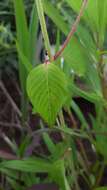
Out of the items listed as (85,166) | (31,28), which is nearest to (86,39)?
(31,28)

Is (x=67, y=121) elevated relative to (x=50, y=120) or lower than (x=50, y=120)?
lower

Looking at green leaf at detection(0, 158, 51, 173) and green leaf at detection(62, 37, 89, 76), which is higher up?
green leaf at detection(62, 37, 89, 76)

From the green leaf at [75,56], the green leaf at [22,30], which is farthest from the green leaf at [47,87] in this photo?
the green leaf at [22,30]

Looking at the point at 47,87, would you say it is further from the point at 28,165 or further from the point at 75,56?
the point at 28,165

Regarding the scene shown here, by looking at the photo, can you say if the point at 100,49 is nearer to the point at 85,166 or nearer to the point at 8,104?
the point at 85,166

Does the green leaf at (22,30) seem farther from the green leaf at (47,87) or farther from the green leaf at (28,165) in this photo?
the green leaf at (47,87)

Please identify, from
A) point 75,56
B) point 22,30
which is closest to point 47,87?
point 75,56

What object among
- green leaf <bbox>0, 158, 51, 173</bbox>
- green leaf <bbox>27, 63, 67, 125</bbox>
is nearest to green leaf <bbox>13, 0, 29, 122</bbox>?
green leaf <bbox>0, 158, 51, 173</bbox>

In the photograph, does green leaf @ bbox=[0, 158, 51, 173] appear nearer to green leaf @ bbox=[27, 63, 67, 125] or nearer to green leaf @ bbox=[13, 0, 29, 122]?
green leaf @ bbox=[13, 0, 29, 122]
